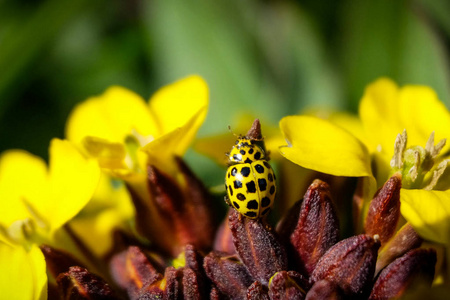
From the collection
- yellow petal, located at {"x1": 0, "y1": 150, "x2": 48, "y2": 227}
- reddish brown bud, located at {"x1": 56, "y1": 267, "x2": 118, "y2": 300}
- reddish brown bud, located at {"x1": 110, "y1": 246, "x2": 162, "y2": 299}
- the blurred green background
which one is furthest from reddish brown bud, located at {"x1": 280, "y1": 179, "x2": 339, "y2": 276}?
the blurred green background

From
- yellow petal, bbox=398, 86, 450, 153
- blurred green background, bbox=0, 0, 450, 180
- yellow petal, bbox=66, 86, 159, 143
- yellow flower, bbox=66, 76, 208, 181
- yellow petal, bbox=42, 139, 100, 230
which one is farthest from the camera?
Result: blurred green background, bbox=0, 0, 450, 180

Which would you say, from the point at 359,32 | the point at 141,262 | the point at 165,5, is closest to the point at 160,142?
the point at 141,262

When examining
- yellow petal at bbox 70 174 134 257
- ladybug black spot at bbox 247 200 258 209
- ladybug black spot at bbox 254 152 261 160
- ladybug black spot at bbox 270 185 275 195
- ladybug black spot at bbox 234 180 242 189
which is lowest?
yellow petal at bbox 70 174 134 257

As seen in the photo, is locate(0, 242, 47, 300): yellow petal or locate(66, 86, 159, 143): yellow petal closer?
locate(0, 242, 47, 300): yellow petal

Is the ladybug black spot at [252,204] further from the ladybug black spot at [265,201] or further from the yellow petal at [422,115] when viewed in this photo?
the yellow petal at [422,115]

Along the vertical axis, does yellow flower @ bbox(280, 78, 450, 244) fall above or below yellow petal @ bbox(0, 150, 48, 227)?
above

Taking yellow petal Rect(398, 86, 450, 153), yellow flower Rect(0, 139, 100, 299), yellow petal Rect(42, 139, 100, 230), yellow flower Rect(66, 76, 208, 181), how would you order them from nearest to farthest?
yellow flower Rect(0, 139, 100, 299) < yellow petal Rect(42, 139, 100, 230) < yellow flower Rect(66, 76, 208, 181) < yellow petal Rect(398, 86, 450, 153)

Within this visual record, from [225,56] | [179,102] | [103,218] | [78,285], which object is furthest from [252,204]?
[225,56]

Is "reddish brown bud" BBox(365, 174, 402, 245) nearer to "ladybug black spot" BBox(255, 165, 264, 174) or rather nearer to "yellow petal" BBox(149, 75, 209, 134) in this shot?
"ladybug black spot" BBox(255, 165, 264, 174)
